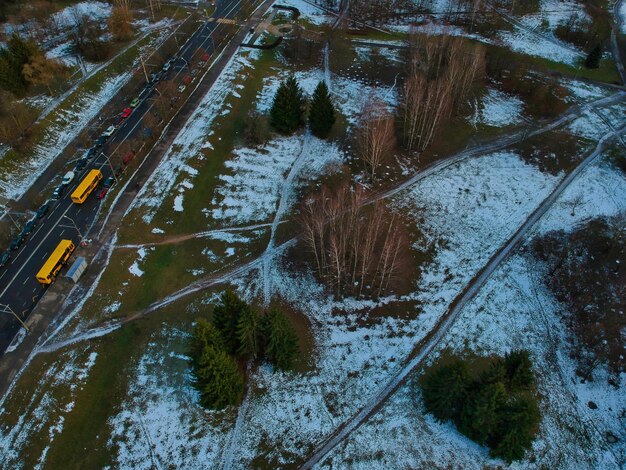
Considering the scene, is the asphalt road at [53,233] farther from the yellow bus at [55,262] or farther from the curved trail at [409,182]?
the curved trail at [409,182]

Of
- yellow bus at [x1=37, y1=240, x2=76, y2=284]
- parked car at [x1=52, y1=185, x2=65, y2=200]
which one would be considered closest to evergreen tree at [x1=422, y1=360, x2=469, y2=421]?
yellow bus at [x1=37, y1=240, x2=76, y2=284]

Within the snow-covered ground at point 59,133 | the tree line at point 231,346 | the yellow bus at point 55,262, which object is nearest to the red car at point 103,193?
the yellow bus at point 55,262

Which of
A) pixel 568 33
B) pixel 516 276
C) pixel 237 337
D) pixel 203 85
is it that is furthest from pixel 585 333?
pixel 568 33

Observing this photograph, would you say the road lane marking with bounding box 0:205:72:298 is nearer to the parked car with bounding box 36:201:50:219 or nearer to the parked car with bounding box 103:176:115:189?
the parked car with bounding box 36:201:50:219

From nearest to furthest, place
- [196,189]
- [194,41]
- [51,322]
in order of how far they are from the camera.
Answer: [51,322]
[196,189]
[194,41]

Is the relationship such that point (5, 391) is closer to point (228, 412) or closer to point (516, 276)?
point (228, 412)

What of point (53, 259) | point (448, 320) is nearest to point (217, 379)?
point (448, 320)
